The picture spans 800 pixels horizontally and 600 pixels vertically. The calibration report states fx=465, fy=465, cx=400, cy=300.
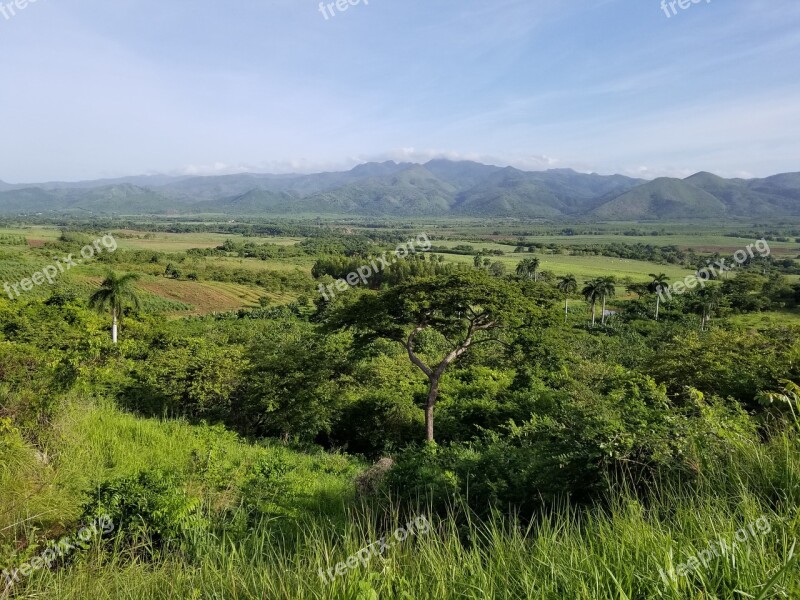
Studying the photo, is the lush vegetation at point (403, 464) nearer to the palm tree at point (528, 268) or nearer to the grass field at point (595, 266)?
the palm tree at point (528, 268)

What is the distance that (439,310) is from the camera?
1416 centimetres

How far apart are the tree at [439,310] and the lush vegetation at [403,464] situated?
0.24ft

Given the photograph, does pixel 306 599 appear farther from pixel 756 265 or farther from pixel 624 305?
pixel 756 265

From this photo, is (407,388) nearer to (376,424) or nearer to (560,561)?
(376,424)

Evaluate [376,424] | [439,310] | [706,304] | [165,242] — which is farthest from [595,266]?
[165,242]

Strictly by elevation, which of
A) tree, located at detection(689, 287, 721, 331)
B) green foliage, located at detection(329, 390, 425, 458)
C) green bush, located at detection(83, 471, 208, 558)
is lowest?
tree, located at detection(689, 287, 721, 331)

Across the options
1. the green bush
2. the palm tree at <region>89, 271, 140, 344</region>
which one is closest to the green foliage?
the green bush

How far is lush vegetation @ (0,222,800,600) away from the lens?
1909 millimetres

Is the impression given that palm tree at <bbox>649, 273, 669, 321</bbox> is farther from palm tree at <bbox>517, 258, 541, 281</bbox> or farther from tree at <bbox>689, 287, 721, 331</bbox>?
palm tree at <bbox>517, 258, 541, 281</bbox>

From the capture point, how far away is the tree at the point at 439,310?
44.0 feet

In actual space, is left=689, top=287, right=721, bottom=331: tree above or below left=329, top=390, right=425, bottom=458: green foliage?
below

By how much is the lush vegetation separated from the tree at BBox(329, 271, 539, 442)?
74 mm

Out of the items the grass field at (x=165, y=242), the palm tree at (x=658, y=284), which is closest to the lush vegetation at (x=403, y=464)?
the palm tree at (x=658, y=284)

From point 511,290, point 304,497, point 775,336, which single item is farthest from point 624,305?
point 304,497
